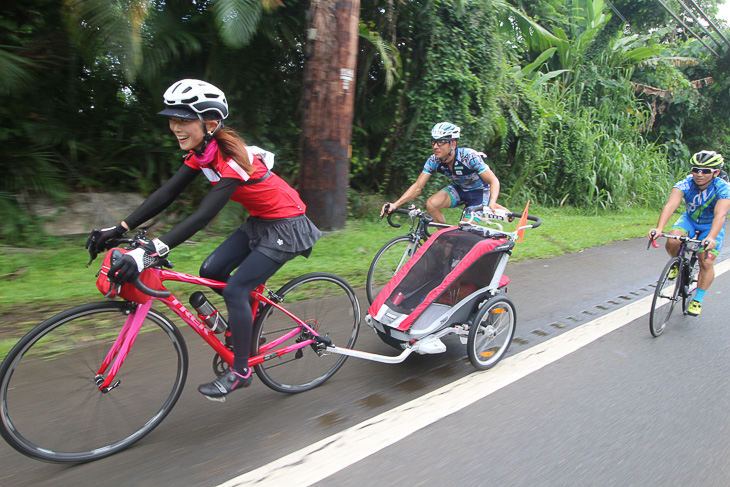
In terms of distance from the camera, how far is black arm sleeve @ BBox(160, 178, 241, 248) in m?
2.60

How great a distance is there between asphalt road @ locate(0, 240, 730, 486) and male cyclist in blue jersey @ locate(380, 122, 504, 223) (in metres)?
1.75

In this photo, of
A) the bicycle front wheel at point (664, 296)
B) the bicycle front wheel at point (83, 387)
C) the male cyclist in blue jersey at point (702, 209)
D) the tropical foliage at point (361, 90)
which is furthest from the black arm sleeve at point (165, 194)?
the male cyclist in blue jersey at point (702, 209)

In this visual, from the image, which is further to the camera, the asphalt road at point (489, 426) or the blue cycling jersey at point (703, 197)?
the blue cycling jersey at point (703, 197)

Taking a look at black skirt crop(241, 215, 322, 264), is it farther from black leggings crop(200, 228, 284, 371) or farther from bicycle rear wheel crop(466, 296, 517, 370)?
bicycle rear wheel crop(466, 296, 517, 370)

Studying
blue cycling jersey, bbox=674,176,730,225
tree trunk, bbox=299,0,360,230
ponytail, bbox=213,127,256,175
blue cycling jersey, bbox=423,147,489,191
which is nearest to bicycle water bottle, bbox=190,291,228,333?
ponytail, bbox=213,127,256,175

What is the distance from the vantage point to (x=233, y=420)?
295 centimetres

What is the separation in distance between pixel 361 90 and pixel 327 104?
9.96 ft

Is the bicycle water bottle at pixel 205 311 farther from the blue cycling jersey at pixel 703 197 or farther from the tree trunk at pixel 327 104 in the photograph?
the blue cycling jersey at pixel 703 197

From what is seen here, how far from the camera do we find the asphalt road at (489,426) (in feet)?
8.08

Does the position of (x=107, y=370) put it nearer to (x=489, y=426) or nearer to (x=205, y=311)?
(x=205, y=311)

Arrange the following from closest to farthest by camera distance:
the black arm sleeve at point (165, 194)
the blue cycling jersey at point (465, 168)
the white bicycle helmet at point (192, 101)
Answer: the white bicycle helmet at point (192, 101), the black arm sleeve at point (165, 194), the blue cycling jersey at point (465, 168)

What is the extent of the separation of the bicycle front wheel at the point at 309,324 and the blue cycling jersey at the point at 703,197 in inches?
150

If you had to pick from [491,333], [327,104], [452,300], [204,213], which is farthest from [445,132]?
[204,213]

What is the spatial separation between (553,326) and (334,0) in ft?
16.6
